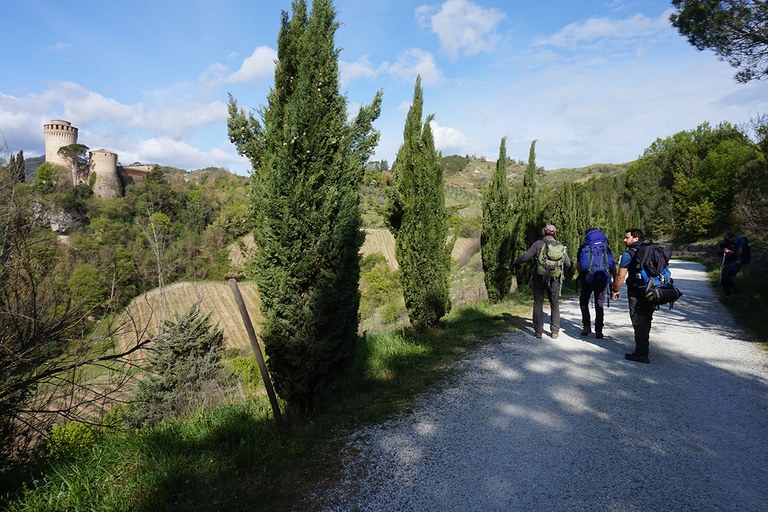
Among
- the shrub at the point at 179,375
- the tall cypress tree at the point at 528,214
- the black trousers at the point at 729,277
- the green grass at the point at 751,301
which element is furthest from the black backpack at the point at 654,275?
the tall cypress tree at the point at 528,214

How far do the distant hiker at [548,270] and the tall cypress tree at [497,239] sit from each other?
14.6 ft

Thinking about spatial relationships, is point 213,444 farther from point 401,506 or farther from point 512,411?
point 512,411

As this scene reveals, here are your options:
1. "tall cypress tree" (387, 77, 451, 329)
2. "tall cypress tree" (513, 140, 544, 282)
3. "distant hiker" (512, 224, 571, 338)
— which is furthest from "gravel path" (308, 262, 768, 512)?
"tall cypress tree" (513, 140, 544, 282)

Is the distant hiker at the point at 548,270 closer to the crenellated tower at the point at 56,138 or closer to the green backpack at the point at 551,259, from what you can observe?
the green backpack at the point at 551,259

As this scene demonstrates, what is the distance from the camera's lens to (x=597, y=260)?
6.62 metres

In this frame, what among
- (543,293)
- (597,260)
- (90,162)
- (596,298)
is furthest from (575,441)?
(90,162)

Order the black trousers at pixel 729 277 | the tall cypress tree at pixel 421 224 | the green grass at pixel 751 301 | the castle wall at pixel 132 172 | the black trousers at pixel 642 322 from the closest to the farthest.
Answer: the black trousers at pixel 642 322
the green grass at pixel 751 301
the tall cypress tree at pixel 421 224
the black trousers at pixel 729 277
the castle wall at pixel 132 172

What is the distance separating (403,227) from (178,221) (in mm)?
60428

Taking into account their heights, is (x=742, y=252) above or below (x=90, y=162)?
below

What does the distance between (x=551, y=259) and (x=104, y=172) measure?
259ft

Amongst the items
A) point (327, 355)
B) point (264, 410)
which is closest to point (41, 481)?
point (264, 410)

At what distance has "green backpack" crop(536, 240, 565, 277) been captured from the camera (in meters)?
6.51

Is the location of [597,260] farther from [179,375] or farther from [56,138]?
[56,138]

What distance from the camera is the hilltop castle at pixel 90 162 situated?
6003cm
